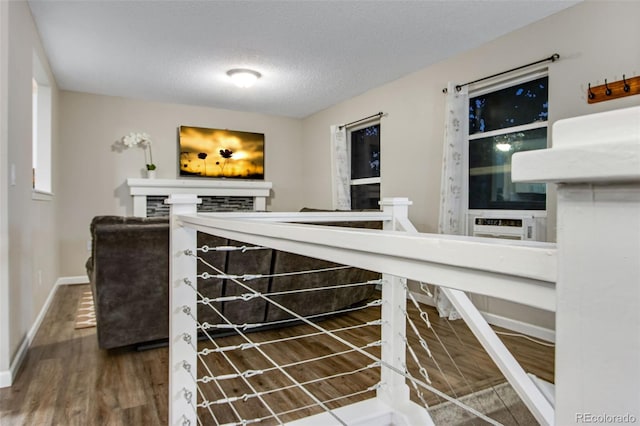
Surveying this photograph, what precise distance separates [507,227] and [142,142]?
4518mm

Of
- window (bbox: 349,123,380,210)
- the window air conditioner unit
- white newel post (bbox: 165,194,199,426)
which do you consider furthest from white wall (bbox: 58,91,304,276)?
white newel post (bbox: 165,194,199,426)

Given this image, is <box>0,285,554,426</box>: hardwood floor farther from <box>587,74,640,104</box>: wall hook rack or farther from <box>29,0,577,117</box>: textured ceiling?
<box>29,0,577,117</box>: textured ceiling

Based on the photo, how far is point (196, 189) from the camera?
5.50m

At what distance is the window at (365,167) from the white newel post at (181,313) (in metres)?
3.76

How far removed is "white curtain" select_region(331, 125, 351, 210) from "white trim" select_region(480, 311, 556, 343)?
2.38 meters

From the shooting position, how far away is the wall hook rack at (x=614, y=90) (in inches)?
99.9

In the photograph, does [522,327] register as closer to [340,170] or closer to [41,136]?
[340,170]

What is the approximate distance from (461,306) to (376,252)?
48.2 inches

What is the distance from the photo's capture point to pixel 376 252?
0.49 m

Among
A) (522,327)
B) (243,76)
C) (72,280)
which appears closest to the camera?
(522,327)

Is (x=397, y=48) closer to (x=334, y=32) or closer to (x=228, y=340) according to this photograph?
(x=334, y=32)

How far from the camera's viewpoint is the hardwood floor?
186cm

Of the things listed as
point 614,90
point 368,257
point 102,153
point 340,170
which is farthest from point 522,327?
point 102,153

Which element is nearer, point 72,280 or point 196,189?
point 72,280
